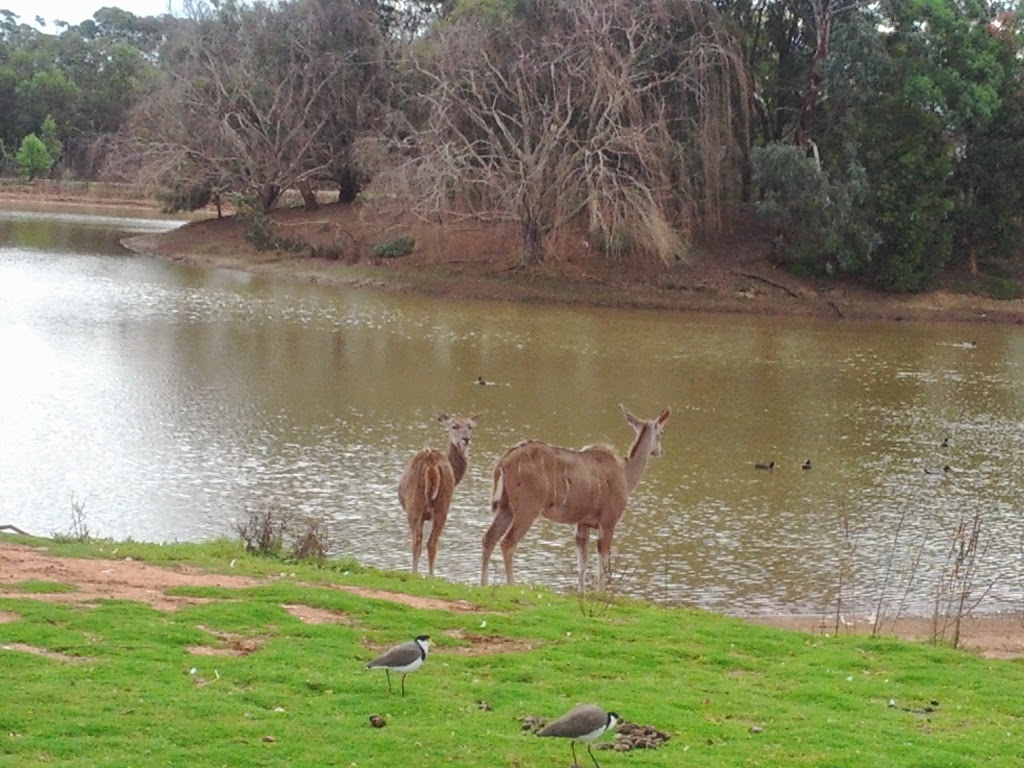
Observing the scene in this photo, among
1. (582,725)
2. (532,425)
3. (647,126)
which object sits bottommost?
(532,425)

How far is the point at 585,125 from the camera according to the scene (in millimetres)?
43125

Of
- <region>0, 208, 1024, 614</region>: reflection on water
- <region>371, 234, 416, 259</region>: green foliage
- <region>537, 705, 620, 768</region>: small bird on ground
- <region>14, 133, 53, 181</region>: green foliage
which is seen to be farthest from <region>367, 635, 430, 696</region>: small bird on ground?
<region>14, 133, 53, 181</region>: green foliage

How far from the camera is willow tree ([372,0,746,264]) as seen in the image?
→ 4159 centimetres

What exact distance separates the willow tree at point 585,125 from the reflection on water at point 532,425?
3.66 metres

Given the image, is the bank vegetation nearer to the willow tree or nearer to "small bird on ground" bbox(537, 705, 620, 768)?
the willow tree

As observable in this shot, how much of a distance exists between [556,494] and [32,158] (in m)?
76.2

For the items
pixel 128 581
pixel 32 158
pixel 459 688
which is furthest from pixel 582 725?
pixel 32 158

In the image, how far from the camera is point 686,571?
1499cm

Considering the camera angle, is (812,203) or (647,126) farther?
(812,203)

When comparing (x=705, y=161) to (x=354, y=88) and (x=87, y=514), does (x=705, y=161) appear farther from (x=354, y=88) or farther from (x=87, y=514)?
(x=87, y=514)

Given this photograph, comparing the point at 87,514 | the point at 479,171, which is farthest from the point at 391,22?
the point at 87,514

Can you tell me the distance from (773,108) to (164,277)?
2257cm

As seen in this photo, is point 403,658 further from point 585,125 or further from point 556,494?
point 585,125

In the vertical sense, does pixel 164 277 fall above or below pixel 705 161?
below
